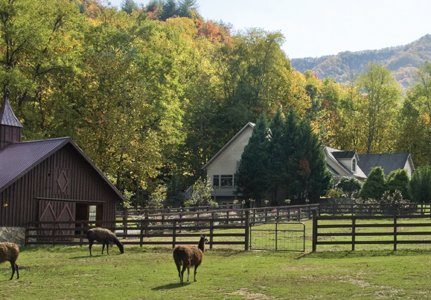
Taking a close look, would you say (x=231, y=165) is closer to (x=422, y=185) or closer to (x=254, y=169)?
(x=254, y=169)

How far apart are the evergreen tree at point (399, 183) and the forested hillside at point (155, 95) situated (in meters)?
19.6

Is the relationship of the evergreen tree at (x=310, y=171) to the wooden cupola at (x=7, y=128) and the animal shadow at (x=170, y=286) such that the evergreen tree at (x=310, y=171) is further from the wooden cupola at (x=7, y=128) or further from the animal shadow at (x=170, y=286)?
the animal shadow at (x=170, y=286)

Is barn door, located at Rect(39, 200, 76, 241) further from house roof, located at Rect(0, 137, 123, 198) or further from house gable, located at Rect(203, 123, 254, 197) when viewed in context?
house gable, located at Rect(203, 123, 254, 197)

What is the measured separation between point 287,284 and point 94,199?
1682cm

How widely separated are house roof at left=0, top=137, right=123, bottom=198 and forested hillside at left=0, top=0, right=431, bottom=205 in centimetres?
785

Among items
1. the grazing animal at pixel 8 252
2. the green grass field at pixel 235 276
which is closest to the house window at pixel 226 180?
the green grass field at pixel 235 276

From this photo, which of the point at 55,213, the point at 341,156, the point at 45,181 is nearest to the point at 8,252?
the point at 45,181

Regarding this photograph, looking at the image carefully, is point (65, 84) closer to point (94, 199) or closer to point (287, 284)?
point (94, 199)

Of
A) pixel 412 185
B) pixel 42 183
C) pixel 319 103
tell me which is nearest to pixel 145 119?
pixel 42 183

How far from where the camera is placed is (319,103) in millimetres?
74562

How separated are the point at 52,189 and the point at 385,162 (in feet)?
160

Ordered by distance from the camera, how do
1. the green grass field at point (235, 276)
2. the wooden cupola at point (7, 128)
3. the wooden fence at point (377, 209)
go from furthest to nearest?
1. the wooden fence at point (377, 209)
2. the wooden cupola at point (7, 128)
3. the green grass field at point (235, 276)

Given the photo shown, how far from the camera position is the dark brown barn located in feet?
75.4

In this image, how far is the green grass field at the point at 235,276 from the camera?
1120 centimetres
